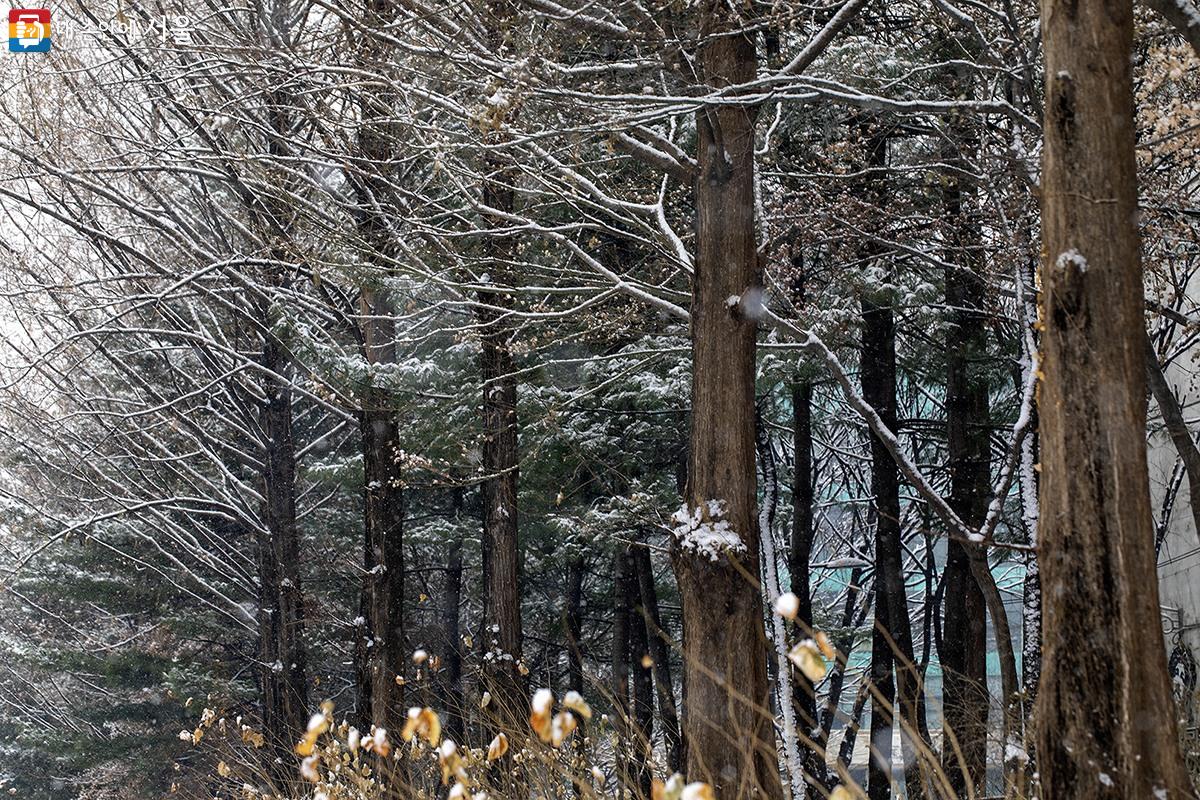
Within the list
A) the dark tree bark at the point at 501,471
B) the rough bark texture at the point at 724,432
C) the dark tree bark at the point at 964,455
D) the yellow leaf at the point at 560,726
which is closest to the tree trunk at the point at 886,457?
the dark tree bark at the point at 964,455

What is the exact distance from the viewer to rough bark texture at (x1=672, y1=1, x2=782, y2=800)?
5.95 meters

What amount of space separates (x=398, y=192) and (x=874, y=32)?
500 centimetres

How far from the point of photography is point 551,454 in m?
13.1

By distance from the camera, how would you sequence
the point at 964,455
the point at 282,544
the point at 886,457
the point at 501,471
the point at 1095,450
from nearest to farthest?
the point at 1095,450
the point at 501,471
the point at 964,455
the point at 886,457
the point at 282,544

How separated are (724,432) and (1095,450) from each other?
356 cm

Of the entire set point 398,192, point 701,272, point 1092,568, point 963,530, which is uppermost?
point 398,192

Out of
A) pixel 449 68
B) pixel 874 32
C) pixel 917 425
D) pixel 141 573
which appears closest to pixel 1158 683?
pixel 449 68

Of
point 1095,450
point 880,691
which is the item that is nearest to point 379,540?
point 880,691

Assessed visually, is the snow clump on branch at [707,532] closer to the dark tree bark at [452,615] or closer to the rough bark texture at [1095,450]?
the rough bark texture at [1095,450]

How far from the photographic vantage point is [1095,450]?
285cm

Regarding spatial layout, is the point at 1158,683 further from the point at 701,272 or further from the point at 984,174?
the point at 984,174

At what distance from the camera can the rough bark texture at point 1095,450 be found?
272 cm

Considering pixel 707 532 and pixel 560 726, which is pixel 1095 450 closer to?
pixel 560 726

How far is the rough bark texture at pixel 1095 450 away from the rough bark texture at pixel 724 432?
2.91 meters
